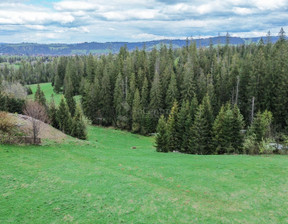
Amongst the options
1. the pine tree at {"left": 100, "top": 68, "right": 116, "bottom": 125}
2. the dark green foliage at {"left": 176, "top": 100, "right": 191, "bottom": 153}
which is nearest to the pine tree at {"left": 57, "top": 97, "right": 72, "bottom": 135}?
the dark green foliage at {"left": 176, "top": 100, "right": 191, "bottom": 153}

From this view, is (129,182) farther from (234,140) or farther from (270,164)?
(234,140)

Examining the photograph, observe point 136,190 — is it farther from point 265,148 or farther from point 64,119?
point 64,119

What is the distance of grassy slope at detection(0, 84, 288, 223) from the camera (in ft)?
47.9

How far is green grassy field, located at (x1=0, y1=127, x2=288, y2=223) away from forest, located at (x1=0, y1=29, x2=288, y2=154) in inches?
585

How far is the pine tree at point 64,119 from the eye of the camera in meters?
48.2

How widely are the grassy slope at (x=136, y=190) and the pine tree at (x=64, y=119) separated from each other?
20.0m

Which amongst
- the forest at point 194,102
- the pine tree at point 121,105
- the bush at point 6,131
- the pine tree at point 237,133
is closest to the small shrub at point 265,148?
the forest at point 194,102

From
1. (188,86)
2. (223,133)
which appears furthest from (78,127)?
(188,86)

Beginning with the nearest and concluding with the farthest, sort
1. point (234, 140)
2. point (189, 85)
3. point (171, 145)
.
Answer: point (234, 140), point (171, 145), point (189, 85)

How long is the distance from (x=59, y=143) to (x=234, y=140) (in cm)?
3009

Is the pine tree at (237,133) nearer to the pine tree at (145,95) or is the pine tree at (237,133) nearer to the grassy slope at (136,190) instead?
the grassy slope at (136,190)

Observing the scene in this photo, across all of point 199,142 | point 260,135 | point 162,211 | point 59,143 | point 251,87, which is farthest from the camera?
point 251,87

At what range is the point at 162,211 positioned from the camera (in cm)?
1514

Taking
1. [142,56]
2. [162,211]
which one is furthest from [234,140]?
[142,56]
